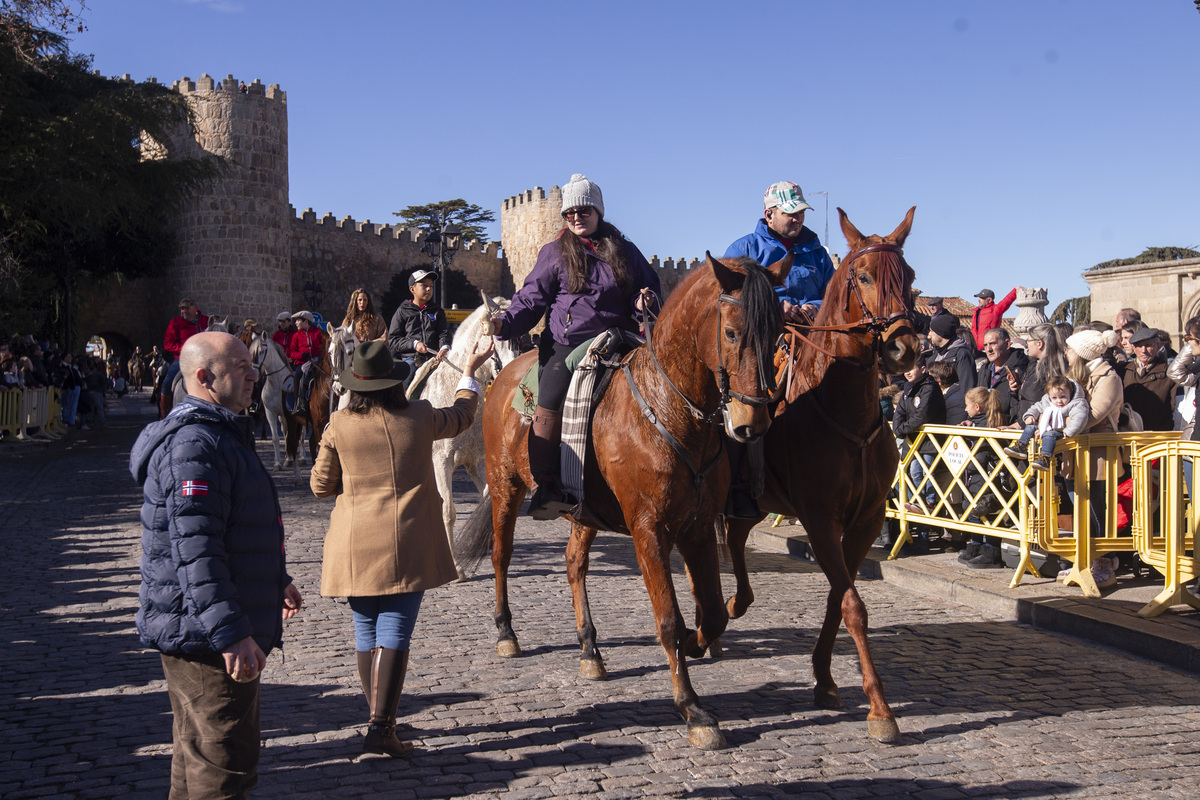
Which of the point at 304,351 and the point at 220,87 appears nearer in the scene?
the point at 304,351

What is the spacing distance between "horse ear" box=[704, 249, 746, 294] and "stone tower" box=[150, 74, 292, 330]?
119 ft

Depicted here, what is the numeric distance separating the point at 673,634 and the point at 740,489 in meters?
1.08

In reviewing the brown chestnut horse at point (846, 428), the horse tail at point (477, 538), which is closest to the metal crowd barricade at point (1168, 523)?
the brown chestnut horse at point (846, 428)

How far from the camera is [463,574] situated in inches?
280

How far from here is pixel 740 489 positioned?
5.32 metres

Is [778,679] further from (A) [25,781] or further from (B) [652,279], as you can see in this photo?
(A) [25,781]

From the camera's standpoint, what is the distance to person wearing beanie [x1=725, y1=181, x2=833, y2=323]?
18.5ft

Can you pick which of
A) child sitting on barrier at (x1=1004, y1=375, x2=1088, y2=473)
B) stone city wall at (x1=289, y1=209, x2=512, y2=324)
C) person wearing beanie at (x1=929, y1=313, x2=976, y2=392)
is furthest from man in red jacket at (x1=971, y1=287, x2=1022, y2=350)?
stone city wall at (x1=289, y1=209, x2=512, y2=324)

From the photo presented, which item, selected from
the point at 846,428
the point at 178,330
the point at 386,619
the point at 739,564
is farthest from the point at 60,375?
the point at 846,428

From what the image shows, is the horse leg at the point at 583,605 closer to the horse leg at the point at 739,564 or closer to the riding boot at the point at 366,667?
the horse leg at the point at 739,564

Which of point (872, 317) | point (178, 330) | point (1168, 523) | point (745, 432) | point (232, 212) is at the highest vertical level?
point (232, 212)

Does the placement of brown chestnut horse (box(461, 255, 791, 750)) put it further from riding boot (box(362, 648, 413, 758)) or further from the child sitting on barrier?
the child sitting on barrier

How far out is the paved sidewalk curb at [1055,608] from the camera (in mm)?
5719

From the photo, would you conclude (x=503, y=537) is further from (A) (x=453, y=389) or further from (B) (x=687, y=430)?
(A) (x=453, y=389)
